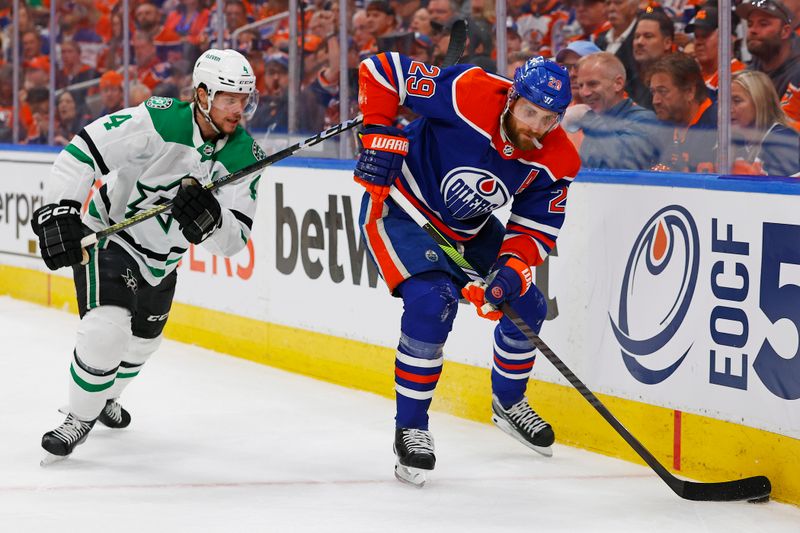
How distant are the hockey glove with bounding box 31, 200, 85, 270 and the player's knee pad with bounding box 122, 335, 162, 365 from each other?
0.51 meters

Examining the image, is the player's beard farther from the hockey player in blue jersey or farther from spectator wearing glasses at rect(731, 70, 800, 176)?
spectator wearing glasses at rect(731, 70, 800, 176)

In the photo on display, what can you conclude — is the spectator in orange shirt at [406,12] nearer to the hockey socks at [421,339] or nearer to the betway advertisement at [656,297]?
the betway advertisement at [656,297]

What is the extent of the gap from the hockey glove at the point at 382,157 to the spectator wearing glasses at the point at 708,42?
102 centimetres

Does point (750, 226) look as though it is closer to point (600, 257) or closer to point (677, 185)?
point (677, 185)

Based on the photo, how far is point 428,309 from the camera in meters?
3.12

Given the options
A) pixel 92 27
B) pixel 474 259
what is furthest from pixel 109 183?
pixel 92 27

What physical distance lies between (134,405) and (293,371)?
2.77 feet

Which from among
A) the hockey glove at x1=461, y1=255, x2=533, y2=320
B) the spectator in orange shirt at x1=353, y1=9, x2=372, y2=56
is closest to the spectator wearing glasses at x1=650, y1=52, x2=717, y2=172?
the hockey glove at x1=461, y1=255, x2=533, y2=320

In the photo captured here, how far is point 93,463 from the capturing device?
133 inches

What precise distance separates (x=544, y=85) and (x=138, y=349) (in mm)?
1524

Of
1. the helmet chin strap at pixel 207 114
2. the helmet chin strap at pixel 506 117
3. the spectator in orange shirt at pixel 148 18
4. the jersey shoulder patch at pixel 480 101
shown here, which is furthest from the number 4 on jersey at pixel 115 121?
the spectator in orange shirt at pixel 148 18

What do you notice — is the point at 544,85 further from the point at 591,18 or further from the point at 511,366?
the point at 591,18

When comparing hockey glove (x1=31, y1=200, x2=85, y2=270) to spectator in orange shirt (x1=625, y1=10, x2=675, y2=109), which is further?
spectator in orange shirt (x1=625, y1=10, x2=675, y2=109)

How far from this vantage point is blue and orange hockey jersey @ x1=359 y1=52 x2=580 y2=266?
3221 mm
